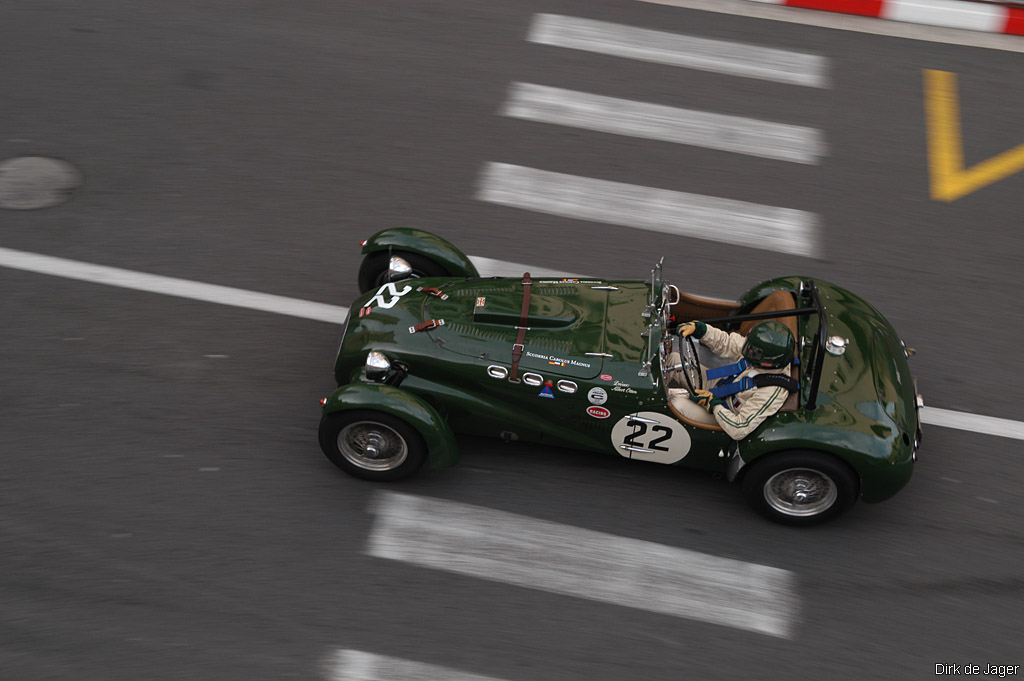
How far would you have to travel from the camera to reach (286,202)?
29.5ft

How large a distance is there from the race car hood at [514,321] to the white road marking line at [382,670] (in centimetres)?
197

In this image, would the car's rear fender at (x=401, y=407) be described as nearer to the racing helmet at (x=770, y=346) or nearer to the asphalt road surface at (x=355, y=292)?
the asphalt road surface at (x=355, y=292)

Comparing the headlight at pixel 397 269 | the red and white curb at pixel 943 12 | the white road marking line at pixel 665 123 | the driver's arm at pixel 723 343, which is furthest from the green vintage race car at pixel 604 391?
the red and white curb at pixel 943 12

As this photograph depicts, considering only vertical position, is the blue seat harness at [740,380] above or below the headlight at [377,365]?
above

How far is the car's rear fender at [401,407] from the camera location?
627cm

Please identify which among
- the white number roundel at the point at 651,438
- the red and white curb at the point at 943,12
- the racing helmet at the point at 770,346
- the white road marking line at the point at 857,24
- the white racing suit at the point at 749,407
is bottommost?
the white number roundel at the point at 651,438

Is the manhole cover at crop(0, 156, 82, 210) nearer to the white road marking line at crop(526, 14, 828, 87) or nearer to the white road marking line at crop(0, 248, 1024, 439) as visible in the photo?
the white road marking line at crop(0, 248, 1024, 439)

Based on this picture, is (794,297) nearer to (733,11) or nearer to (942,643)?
(942,643)

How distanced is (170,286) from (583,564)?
168 inches

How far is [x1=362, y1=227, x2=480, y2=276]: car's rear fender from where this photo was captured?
24.7 feet

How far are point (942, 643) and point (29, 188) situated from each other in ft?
27.6

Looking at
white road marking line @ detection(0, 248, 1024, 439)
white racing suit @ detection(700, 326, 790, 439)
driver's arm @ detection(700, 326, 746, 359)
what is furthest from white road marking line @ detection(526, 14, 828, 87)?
white racing suit @ detection(700, 326, 790, 439)

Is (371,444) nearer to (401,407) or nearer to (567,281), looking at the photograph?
(401,407)

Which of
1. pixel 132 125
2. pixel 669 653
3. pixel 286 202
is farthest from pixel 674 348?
pixel 132 125
